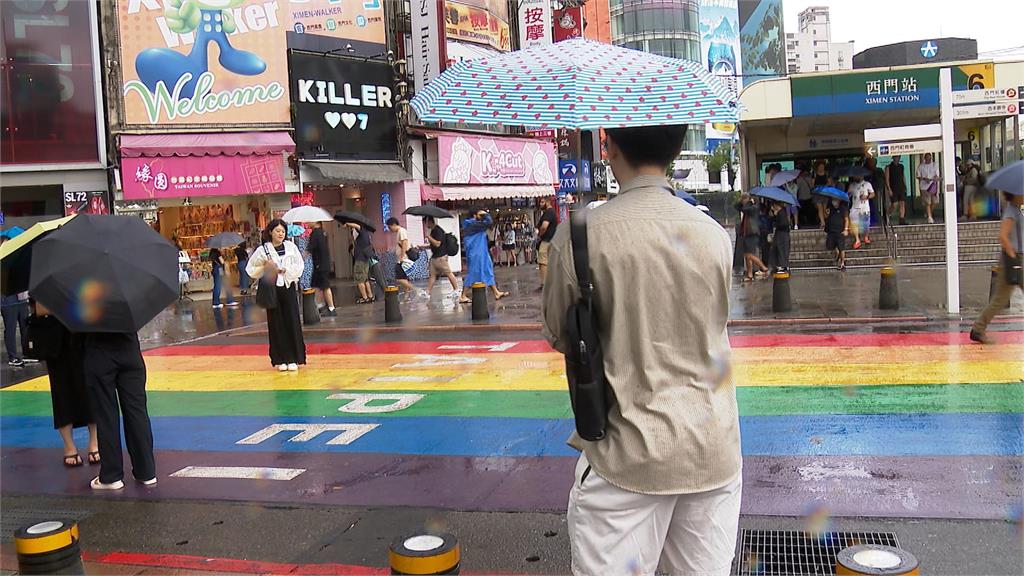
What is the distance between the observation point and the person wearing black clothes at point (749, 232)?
715 inches

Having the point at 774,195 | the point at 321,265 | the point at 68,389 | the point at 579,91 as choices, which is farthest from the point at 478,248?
the point at 579,91

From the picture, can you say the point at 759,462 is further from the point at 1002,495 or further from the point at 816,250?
the point at 816,250

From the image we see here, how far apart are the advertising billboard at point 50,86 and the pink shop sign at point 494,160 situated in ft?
33.2

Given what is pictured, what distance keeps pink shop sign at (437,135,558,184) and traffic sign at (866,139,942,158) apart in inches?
673

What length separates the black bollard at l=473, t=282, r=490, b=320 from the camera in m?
14.3

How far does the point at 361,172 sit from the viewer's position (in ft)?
83.9

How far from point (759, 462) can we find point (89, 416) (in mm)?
4884

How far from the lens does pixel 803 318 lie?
12406 millimetres

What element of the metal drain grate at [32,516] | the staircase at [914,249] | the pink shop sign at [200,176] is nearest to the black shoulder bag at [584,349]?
the metal drain grate at [32,516]

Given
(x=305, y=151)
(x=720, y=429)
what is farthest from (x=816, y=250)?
(x=720, y=429)

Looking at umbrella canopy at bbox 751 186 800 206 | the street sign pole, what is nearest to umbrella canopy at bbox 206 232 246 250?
umbrella canopy at bbox 751 186 800 206

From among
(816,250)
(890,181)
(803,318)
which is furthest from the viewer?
(890,181)

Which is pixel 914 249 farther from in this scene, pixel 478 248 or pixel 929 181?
pixel 478 248

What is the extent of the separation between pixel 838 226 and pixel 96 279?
16.5 meters
